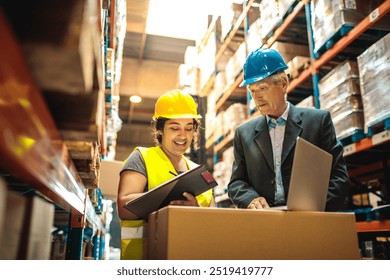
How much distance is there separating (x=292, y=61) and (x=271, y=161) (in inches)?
86.7

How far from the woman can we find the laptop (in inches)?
18.4

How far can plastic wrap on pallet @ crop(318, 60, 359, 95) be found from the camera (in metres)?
3.00

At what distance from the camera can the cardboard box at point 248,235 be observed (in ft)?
3.54

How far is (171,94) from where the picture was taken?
6.54 ft

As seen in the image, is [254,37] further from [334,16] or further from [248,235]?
[248,235]

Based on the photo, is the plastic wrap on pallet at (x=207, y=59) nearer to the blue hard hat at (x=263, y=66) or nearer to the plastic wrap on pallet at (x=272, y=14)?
the plastic wrap on pallet at (x=272, y=14)

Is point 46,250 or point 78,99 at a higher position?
point 78,99

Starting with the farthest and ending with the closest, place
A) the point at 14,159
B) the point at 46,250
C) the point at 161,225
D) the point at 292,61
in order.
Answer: the point at 292,61, the point at 46,250, the point at 161,225, the point at 14,159

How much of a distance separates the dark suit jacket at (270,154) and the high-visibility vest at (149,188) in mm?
275

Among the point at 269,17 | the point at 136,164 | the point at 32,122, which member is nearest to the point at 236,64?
the point at 269,17

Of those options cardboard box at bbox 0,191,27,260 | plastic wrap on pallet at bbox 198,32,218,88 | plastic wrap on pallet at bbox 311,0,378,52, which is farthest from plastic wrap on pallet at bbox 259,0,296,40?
cardboard box at bbox 0,191,27,260

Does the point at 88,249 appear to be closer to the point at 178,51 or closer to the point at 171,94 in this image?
the point at 171,94

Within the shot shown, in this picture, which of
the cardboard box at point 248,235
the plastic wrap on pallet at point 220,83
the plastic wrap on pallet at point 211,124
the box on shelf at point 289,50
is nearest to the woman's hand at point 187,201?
the cardboard box at point 248,235
